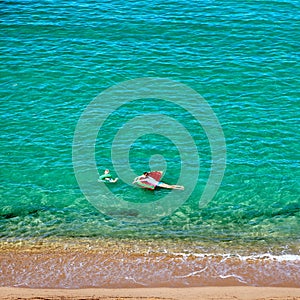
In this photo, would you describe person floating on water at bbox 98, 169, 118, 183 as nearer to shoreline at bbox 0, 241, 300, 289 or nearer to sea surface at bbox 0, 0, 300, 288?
sea surface at bbox 0, 0, 300, 288

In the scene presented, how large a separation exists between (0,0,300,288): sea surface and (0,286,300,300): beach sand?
28.5 inches

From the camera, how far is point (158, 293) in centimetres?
3619

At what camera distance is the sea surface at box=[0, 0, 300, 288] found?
39.2 m

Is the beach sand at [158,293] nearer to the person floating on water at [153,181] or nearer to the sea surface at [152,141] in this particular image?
the sea surface at [152,141]

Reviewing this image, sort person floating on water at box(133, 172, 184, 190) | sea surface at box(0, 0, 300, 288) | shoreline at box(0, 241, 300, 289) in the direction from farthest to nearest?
person floating on water at box(133, 172, 184, 190), sea surface at box(0, 0, 300, 288), shoreline at box(0, 241, 300, 289)

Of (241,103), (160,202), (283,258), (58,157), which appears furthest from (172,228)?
(241,103)

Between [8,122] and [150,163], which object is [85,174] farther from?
[8,122]

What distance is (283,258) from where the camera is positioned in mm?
39062

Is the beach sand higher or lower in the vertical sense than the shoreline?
higher

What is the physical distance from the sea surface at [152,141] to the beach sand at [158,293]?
0.72 meters

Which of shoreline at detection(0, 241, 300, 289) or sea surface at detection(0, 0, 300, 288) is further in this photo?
sea surface at detection(0, 0, 300, 288)

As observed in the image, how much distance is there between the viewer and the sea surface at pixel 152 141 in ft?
129

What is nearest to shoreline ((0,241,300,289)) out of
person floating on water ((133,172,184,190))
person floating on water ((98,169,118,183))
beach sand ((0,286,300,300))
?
beach sand ((0,286,300,300))

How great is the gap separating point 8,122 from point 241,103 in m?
21.3
